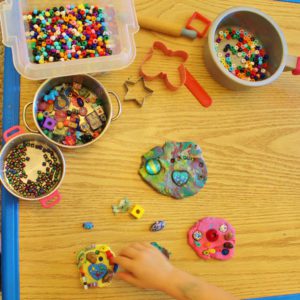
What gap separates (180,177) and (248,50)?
32 centimetres

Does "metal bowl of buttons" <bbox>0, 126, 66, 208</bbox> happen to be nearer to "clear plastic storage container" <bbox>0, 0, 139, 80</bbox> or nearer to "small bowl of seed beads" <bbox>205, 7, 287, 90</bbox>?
"clear plastic storage container" <bbox>0, 0, 139, 80</bbox>

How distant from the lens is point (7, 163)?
26.4 inches

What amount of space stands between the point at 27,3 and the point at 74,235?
433 millimetres

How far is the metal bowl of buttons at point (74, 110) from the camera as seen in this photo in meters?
0.69

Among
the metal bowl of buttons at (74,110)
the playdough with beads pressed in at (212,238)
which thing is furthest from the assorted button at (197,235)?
the metal bowl of buttons at (74,110)

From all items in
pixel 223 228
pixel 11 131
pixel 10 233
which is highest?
pixel 11 131

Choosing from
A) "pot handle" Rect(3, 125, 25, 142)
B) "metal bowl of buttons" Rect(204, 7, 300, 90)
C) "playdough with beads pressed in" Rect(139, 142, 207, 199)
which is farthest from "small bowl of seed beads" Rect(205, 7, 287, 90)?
"pot handle" Rect(3, 125, 25, 142)

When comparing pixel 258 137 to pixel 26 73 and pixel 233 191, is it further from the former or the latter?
pixel 26 73

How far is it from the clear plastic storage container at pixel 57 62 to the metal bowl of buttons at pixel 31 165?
11 centimetres

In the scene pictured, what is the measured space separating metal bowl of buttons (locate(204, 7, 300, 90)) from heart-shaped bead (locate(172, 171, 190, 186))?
0.20 metres

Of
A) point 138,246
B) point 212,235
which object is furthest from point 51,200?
point 212,235

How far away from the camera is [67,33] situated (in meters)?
0.73

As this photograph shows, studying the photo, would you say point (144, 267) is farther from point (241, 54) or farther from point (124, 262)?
point (241, 54)

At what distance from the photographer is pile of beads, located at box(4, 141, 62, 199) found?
0.66 meters
